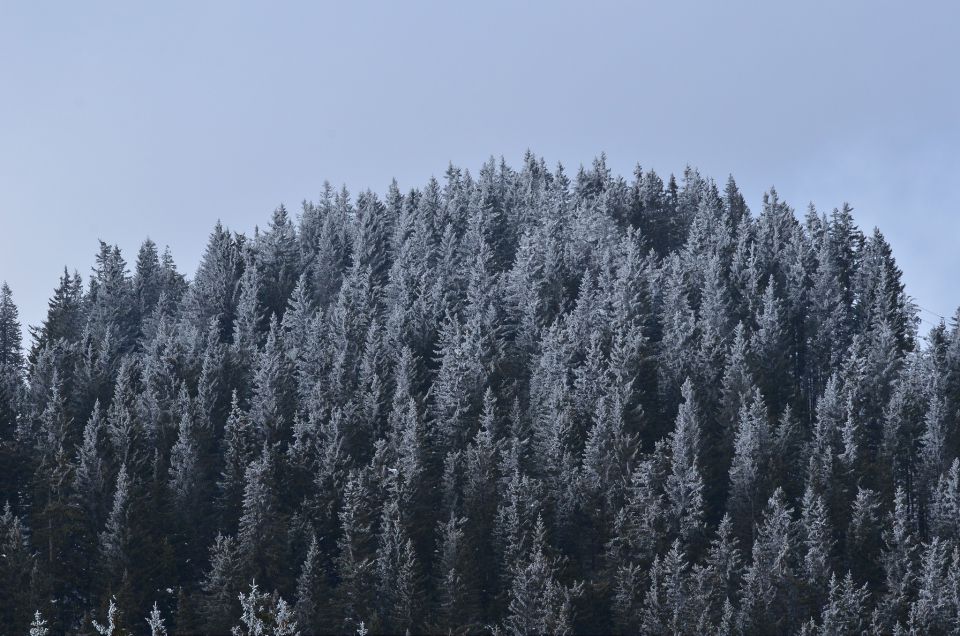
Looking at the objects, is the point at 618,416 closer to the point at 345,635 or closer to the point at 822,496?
the point at 822,496

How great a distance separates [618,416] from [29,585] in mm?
41097

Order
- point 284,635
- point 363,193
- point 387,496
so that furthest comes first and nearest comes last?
point 363,193, point 387,496, point 284,635

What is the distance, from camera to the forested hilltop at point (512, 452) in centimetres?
7912

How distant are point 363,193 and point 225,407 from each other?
67710 millimetres

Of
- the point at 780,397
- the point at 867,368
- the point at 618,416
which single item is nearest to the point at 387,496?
the point at 618,416

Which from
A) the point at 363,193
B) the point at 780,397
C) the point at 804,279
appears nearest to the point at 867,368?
the point at 780,397

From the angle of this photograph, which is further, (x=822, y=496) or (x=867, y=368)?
(x=867, y=368)

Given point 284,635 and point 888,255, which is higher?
point 888,255

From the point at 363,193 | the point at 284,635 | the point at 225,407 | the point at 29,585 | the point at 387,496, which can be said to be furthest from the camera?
the point at 363,193

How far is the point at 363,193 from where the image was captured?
16350 cm

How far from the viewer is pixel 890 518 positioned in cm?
8688

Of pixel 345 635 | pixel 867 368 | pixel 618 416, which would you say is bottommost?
pixel 345 635

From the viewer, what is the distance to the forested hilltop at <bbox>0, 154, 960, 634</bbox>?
260 feet

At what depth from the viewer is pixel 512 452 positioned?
88.0 metres
